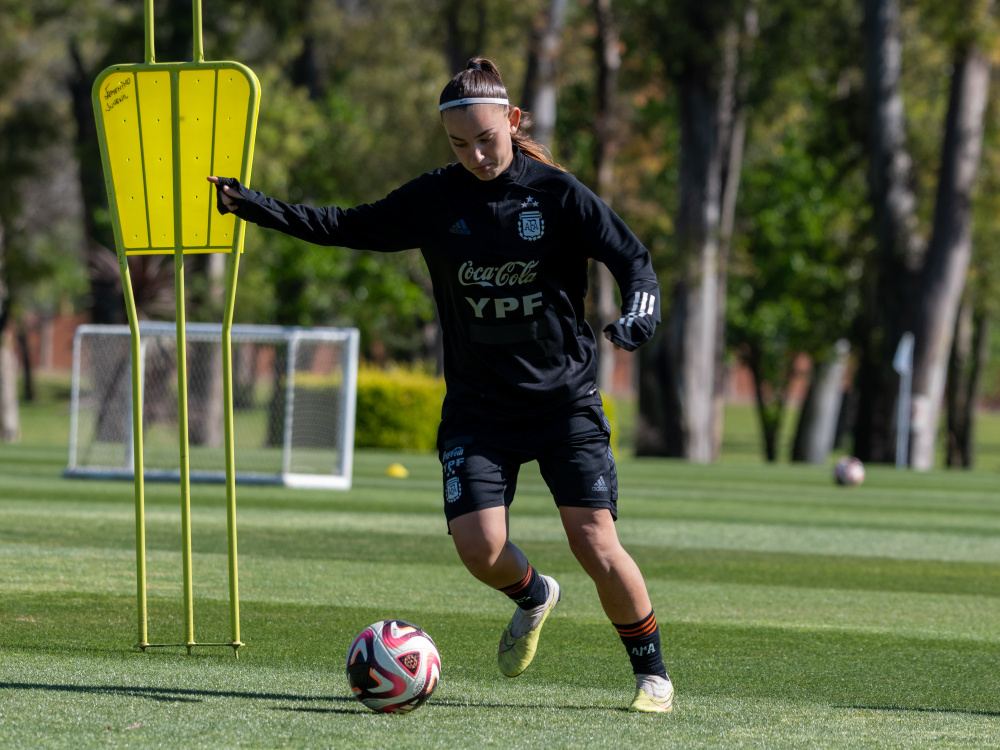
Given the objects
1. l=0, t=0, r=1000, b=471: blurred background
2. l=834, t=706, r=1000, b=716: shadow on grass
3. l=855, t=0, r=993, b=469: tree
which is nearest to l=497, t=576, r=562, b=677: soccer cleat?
l=834, t=706, r=1000, b=716: shadow on grass

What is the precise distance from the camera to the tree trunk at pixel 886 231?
26.0 meters

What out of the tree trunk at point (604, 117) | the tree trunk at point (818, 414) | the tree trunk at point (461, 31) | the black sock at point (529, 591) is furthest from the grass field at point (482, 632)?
the tree trunk at point (818, 414)

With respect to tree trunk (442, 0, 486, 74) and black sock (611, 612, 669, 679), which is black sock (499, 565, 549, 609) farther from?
tree trunk (442, 0, 486, 74)

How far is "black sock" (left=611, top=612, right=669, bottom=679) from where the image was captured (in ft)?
15.4

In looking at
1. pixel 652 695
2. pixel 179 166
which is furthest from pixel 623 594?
pixel 179 166

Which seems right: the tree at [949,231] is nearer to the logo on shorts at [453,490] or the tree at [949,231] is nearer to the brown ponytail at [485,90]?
the brown ponytail at [485,90]

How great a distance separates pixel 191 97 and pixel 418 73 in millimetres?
30368

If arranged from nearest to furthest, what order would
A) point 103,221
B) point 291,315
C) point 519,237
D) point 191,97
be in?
point 519,237 → point 191,97 → point 103,221 → point 291,315

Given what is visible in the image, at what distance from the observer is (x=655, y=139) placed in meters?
36.8

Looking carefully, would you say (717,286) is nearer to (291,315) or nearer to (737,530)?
(291,315)

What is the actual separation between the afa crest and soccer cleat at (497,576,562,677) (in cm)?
133

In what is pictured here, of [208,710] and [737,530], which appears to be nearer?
[208,710]

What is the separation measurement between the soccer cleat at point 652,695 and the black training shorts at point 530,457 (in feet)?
1.87

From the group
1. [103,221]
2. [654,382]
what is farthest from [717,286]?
[103,221]
